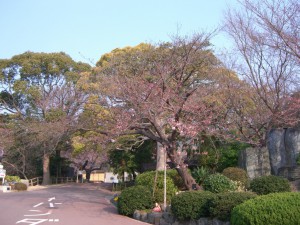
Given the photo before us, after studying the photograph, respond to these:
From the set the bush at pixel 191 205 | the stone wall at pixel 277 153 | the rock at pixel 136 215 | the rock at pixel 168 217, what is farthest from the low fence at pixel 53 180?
the bush at pixel 191 205

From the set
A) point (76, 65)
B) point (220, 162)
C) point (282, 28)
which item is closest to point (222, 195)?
point (282, 28)

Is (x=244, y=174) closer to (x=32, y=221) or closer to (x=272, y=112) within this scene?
(x=272, y=112)

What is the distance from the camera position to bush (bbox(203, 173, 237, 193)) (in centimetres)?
1481

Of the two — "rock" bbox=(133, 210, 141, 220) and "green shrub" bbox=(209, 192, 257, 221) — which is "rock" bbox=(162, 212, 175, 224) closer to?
"rock" bbox=(133, 210, 141, 220)

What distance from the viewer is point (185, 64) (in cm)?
1553

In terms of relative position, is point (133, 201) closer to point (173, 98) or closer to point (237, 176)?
point (173, 98)

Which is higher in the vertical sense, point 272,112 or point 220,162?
point 272,112

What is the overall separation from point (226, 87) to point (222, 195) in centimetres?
799

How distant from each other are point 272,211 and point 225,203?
268 centimetres

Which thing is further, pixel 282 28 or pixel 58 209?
pixel 58 209

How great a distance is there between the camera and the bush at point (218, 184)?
583 inches

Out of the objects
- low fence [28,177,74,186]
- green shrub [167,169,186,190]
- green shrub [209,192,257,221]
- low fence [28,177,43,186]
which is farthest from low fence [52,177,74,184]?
green shrub [209,192,257,221]

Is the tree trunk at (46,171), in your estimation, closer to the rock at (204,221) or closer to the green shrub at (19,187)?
the green shrub at (19,187)

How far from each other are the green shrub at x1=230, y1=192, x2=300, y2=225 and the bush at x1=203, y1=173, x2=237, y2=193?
258 inches
